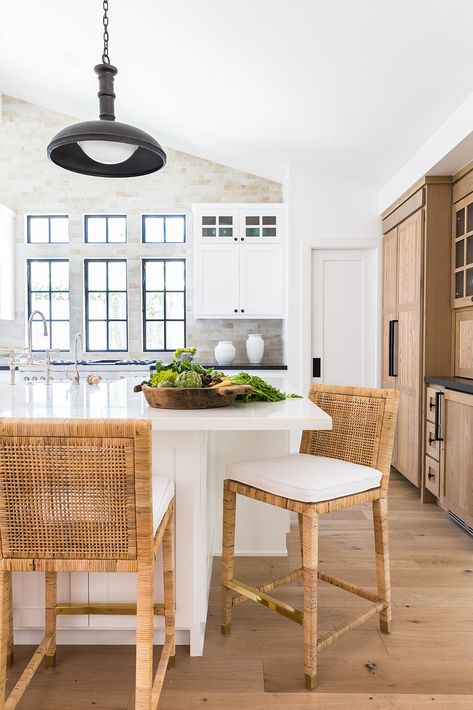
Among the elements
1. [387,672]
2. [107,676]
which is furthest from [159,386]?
[387,672]

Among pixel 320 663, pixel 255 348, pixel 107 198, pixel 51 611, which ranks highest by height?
pixel 107 198

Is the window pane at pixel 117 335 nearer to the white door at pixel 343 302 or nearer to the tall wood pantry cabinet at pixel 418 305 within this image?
the white door at pixel 343 302

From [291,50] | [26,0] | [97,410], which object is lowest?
[97,410]

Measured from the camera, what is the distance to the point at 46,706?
1620mm

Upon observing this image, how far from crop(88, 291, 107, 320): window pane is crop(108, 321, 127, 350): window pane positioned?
0.46 feet

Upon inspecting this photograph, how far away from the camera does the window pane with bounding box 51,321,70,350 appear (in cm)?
559

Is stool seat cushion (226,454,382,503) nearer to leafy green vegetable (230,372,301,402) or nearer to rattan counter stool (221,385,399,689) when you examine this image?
rattan counter stool (221,385,399,689)

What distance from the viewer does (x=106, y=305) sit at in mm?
5590

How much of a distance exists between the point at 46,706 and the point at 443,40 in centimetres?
327

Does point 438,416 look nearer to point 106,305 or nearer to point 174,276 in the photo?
point 174,276

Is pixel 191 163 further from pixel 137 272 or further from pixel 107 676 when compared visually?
pixel 107 676

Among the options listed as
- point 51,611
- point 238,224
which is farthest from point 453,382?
point 238,224

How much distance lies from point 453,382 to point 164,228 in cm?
354

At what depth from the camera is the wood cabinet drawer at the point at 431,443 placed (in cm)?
344
